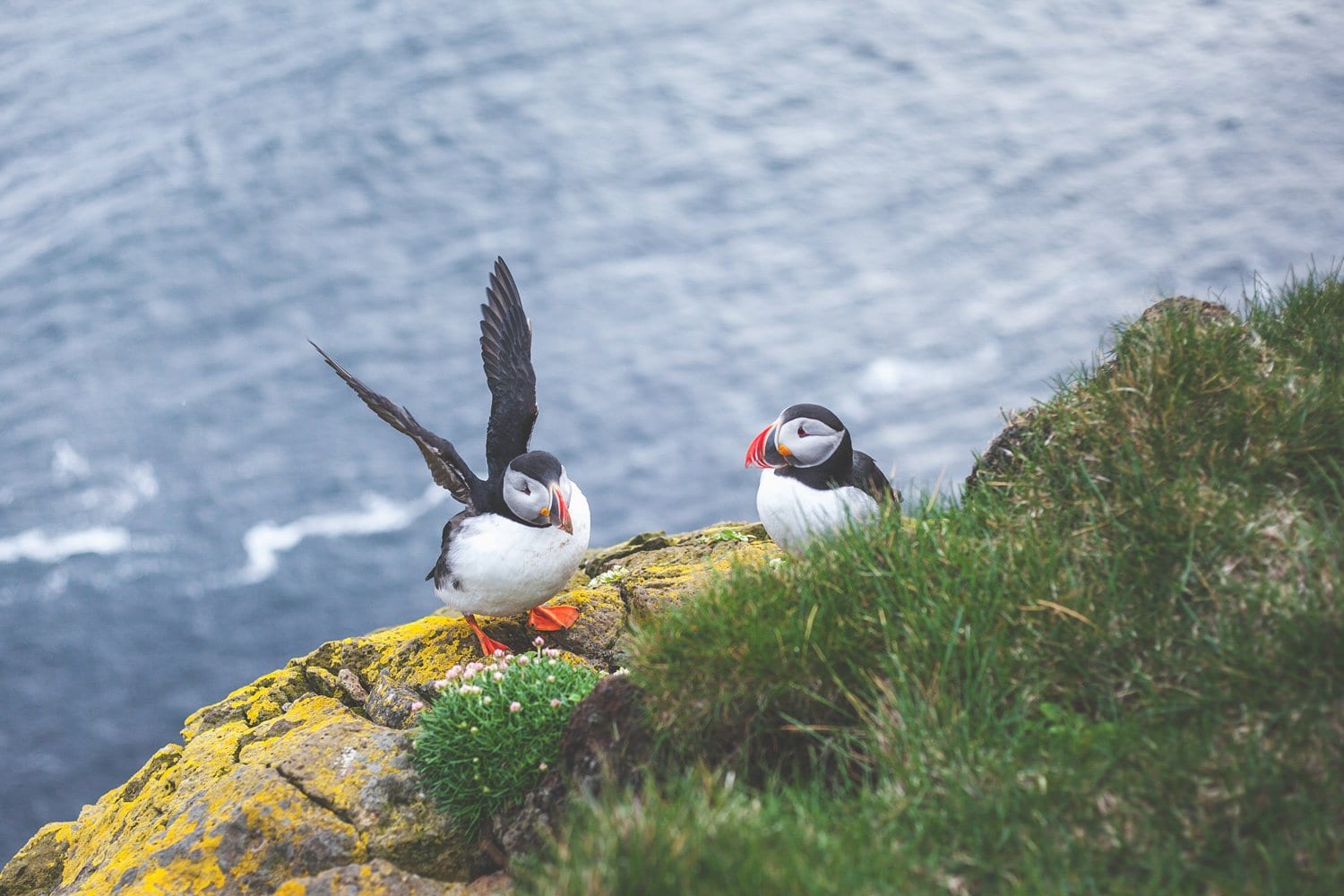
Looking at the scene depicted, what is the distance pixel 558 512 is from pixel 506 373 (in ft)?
3.83

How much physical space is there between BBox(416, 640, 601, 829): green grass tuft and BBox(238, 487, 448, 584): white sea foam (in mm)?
7263

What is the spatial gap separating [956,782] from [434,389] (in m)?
9.71

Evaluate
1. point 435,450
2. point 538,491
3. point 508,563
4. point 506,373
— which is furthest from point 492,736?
point 506,373

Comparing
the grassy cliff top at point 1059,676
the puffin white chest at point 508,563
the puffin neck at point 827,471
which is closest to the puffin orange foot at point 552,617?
the puffin white chest at point 508,563

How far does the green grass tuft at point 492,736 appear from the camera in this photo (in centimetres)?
444

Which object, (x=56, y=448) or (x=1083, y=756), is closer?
(x=1083, y=756)

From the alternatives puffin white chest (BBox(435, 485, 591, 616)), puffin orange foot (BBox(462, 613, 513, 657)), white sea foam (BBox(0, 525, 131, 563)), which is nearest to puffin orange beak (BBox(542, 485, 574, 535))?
puffin white chest (BBox(435, 485, 591, 616))

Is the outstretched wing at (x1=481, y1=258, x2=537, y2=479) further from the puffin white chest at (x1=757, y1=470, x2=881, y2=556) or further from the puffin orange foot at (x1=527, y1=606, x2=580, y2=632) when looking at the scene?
the puffin white chest at (x1=757, y1=470, x2=881, y2=556)

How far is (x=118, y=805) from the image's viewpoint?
229 inches

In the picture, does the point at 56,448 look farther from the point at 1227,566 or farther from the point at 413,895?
the point at 1227,566

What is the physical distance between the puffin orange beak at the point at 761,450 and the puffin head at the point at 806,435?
0.03 meters

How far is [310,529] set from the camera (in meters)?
11.7

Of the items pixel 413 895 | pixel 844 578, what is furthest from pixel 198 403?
pixel 844 578

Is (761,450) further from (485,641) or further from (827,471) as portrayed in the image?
(485,641)
